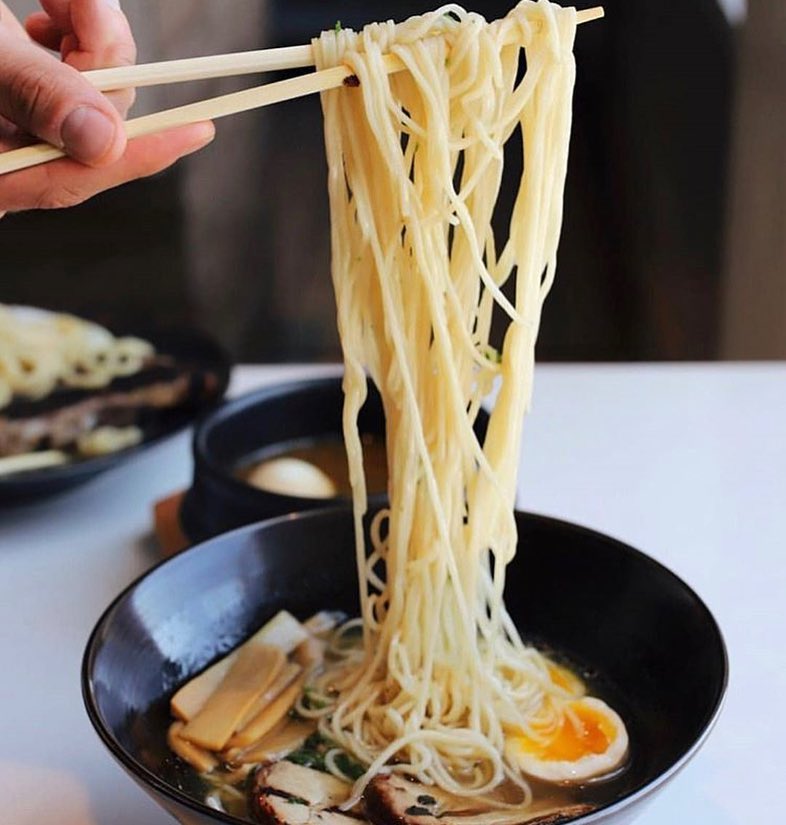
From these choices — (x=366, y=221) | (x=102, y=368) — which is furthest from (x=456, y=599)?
(x=102, y=368)

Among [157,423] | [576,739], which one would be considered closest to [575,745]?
[576,739]

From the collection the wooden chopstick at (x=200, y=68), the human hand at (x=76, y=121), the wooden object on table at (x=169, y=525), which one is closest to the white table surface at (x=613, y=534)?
the wooden object on table at (x=169, y=525)

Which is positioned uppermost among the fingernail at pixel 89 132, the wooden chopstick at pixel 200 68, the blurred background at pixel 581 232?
the wooden chopstick at pixel 200 68

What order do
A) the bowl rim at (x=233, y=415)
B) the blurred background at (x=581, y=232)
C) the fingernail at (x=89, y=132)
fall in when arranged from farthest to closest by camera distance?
the blurred background at (x=581, y=232) < the bowl rim at (x=233, y=415) < the fingernail at (x=89, y=132)

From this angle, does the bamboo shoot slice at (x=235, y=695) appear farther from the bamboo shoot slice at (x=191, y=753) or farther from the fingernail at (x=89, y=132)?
the fingernail at (x=89, y=132)

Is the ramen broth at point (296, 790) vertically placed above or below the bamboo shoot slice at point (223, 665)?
below

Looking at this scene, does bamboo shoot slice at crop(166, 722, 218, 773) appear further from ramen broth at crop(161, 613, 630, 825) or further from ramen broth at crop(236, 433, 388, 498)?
ramen broth at crop(236, 433, 388, 498)

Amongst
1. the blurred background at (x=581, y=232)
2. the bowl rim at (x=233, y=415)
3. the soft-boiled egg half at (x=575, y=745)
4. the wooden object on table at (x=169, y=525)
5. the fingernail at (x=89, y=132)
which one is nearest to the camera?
the fingernail at (x=89, y=132)

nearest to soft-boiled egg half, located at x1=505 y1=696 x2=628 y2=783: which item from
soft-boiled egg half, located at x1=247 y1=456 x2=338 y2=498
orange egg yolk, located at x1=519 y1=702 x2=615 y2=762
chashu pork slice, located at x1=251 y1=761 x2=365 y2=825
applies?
orange egg yolk, located at x1=519 y1=702 x2=615 y2=762
